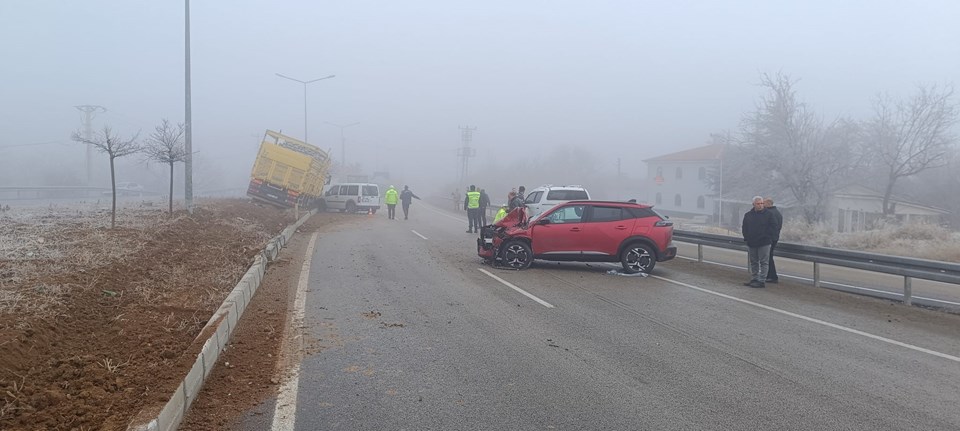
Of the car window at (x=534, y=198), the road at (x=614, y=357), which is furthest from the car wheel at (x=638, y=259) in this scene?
the car window at (x=534, y=198)

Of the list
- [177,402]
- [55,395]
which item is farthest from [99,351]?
[177,402]

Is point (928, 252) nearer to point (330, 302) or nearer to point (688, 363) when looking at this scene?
point (688, 363)

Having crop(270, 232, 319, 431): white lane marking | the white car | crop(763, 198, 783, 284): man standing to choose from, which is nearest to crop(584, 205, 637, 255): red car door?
crop(763, 198, 783, 284): man standing

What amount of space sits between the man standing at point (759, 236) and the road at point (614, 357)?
337 mm

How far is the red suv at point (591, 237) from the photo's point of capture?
41.3 feet

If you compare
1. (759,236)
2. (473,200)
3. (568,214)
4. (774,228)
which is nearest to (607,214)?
(568,214)

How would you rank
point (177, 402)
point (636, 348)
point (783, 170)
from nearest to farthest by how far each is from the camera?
point (177, 402), point (636, 348), point (783, 170)

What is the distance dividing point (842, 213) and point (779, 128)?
706 cm

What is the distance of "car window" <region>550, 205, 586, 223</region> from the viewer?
12.9 meters

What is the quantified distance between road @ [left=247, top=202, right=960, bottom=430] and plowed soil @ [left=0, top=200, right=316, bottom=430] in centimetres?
127

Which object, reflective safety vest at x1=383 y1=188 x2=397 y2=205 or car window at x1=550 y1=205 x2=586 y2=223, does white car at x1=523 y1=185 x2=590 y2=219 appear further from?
reflective safety vest at x1=383 y1=188 x2=397 y2=205

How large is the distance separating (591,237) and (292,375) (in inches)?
318

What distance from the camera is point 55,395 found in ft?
15.5

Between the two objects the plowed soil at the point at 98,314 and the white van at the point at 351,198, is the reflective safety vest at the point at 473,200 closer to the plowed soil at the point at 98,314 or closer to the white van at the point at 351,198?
the plowed soil at the point at 98,314
